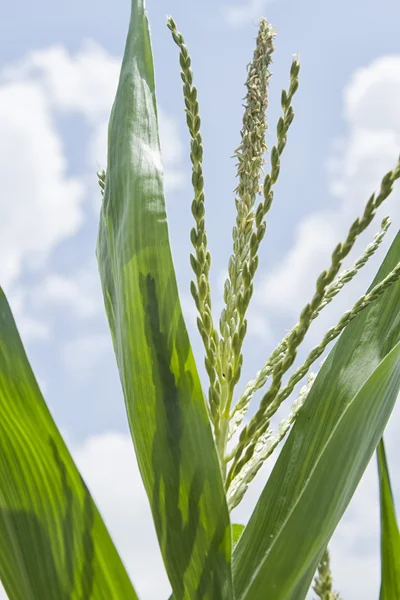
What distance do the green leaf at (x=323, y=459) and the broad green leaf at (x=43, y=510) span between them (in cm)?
14

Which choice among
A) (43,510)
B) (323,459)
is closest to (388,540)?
(323,459)

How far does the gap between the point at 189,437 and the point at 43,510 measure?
0.15 meters

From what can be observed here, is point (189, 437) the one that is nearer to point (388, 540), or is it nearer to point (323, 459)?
point (323, 459)

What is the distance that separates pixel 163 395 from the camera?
2.23 ft

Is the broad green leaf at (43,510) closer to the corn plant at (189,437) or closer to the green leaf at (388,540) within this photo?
the corn plant at (189,437)

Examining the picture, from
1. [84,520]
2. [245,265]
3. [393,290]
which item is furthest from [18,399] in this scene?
[393,290]

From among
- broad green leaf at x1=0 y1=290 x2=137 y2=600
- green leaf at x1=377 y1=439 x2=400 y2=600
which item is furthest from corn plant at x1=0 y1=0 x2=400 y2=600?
green leaf at x1=377 y1=439 x2=400 y2=600

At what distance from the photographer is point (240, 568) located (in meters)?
0.76

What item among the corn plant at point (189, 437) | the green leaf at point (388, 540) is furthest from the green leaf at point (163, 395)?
the green leaf at point (388, 540)

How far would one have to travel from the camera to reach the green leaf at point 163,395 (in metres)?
0.66

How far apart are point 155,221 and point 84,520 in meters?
0.29

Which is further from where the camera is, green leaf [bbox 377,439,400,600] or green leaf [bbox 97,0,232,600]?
green leaf [bbox 377,439,400,600]

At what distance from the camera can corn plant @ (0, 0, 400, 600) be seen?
2.18 feet

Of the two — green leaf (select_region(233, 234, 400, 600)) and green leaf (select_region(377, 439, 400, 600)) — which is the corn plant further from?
green leaf (select_region(377, 439, 400, 600))
